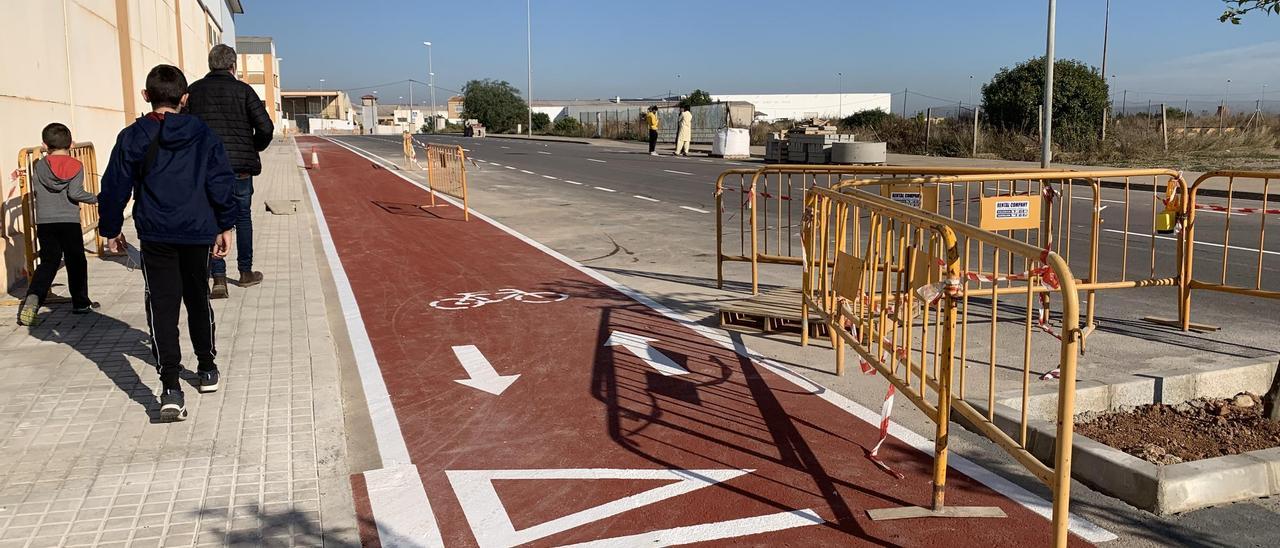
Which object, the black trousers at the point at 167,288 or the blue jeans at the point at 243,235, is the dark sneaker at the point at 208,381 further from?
the blue jeans at the point at 243,235

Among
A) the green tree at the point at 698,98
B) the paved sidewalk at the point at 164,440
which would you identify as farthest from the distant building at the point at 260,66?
the paved sidewalk at the point at 164,440

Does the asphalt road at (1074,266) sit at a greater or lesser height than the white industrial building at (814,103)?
lesser

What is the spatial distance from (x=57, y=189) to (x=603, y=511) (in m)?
5.77

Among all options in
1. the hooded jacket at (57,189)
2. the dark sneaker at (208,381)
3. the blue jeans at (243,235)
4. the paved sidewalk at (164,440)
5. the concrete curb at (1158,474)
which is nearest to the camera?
the paved sidewalk at (164,440)

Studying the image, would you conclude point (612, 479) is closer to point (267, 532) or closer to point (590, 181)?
point (267, 532)

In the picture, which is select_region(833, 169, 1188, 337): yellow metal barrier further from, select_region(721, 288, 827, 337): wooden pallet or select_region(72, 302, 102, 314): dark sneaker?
select_region(72, 302, 102, 314): dark sneaker

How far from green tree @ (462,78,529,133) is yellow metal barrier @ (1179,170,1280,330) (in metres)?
94.5

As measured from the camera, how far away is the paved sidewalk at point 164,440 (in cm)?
410

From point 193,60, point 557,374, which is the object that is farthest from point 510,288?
point 193,60

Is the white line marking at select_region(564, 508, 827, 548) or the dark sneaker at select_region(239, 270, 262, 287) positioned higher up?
the dark sneaker at select_region(239, 270, 262, 287)

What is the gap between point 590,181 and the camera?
25.7 m

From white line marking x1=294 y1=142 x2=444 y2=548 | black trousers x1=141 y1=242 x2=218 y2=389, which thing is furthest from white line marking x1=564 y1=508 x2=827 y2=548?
black trousers x1=141 y1=242 x2=218 y2=389

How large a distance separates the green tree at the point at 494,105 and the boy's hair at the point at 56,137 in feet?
336

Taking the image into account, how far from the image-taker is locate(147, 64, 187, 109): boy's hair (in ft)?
17.6
